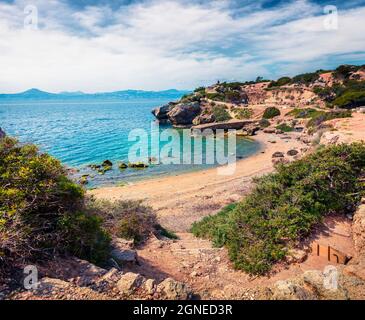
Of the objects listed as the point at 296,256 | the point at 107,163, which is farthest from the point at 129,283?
the point at 107,163

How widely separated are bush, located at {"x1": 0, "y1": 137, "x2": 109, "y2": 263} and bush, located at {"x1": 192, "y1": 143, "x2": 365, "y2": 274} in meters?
4.09

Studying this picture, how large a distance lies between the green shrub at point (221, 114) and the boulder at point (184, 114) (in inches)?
Result: 173

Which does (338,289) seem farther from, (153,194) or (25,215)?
(153,194)

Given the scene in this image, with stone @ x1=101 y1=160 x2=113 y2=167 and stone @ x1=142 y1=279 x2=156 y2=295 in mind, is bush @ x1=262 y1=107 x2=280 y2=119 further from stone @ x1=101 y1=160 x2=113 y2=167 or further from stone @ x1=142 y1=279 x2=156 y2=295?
stone @ x1=142 y1=279 x2=156 y2=295

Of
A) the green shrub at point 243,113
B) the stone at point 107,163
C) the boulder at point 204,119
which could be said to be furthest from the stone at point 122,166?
the green shrub at point 243,113

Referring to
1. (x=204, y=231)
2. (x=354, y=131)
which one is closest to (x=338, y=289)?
(x=204, y=231)

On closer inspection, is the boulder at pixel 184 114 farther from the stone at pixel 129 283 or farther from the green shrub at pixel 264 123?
the stone at pixel 129 283

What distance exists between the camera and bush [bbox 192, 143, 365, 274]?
27.3ft

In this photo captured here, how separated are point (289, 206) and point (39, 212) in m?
6.84

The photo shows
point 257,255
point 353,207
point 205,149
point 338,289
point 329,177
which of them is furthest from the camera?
point 205,149

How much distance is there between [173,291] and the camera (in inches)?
214
